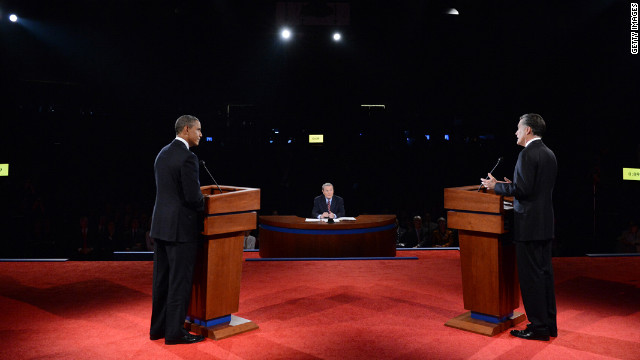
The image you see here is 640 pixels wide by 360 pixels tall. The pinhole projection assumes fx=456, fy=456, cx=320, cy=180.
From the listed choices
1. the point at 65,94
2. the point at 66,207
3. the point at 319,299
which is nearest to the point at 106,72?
the point at 65,94

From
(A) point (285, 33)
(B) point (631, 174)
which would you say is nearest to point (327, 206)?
(A) point (285, 33)

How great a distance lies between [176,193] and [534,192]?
7.56 ft

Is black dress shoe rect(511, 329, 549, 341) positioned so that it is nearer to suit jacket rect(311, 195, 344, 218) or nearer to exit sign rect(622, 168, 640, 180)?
suit jacket rect(311, 195, 344, 218)

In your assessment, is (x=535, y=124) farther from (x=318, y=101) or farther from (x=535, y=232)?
(x=318, y=101)

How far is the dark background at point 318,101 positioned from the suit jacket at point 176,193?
5.74 m

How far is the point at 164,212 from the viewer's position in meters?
2.89

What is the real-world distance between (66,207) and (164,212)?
30.2ft

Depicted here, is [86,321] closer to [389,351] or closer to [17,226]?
[389,351]

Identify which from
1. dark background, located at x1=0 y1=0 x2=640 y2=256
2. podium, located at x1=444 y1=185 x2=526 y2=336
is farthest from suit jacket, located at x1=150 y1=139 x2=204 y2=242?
dark background, located at x1=0 y1=0 x2=640 y2=256

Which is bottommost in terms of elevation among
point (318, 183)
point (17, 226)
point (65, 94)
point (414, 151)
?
point (17, 226)

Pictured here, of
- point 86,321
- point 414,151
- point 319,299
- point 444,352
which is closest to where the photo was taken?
point 444,352

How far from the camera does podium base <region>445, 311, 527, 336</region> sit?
122 inches

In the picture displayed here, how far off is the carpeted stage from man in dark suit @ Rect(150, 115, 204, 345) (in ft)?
0.72

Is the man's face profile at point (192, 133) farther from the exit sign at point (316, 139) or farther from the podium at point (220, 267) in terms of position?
the exit sign at point (316, 139)
